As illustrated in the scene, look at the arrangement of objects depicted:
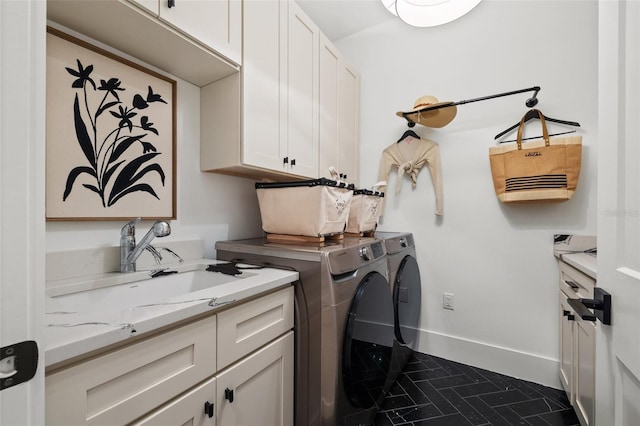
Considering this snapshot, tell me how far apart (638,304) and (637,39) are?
564mm

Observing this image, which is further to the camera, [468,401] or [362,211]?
[362,211]

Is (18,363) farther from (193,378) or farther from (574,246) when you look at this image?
(574,246)

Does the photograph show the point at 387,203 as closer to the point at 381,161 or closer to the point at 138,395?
the point at 381,161

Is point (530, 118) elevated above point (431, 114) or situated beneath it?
situated beneath

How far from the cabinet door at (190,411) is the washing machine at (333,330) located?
44 centimetres

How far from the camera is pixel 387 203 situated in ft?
8.55

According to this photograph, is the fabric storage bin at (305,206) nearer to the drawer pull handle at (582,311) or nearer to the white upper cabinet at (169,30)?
the white upper cabinet at (169,30)

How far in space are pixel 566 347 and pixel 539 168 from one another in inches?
43.9

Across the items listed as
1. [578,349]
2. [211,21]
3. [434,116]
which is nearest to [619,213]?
[578,349]

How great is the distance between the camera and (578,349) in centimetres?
147

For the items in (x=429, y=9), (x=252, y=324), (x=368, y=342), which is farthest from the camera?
(x=429, y=9)

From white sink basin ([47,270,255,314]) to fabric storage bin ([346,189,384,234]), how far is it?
2.98ft

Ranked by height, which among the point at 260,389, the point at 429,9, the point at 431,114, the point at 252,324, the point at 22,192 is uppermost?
the point at 429,9

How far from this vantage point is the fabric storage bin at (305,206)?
1507mm
